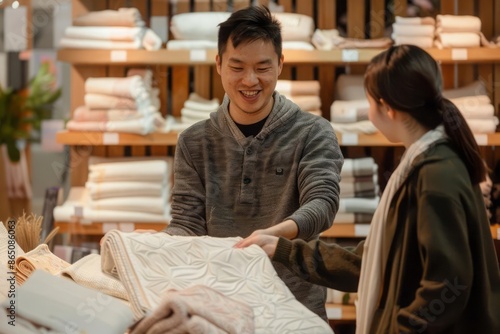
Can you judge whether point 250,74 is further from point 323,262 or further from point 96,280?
point 96,280

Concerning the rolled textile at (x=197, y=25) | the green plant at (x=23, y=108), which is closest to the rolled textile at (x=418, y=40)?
the rolled textile at (x=197, y=25)

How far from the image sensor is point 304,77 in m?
4.65

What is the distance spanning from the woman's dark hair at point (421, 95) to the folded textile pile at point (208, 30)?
2658 mm

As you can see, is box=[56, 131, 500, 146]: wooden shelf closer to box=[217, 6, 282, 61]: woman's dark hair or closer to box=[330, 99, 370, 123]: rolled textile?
box=[330, 99, 370, 123]: rolled textile

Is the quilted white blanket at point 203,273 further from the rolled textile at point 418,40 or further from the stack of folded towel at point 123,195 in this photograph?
the rolled textile at point 418,40

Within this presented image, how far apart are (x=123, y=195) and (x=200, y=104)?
2.15 ft

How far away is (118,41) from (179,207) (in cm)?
218

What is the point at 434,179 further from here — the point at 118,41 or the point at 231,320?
the point at 118,41

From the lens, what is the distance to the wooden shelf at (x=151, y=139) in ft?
13.6

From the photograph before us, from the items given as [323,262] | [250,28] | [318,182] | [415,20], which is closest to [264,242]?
[323,262]

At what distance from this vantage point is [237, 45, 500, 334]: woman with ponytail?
150cm

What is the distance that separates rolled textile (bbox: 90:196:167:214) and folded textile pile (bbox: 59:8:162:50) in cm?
82

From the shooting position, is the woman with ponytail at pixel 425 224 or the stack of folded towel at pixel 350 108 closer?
the woman with ponytail at pixel 425 224

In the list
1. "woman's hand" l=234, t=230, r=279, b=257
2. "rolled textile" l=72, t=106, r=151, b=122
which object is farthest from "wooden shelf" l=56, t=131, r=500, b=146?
"woman's hand" l=234, t=230, r=279, b=257
